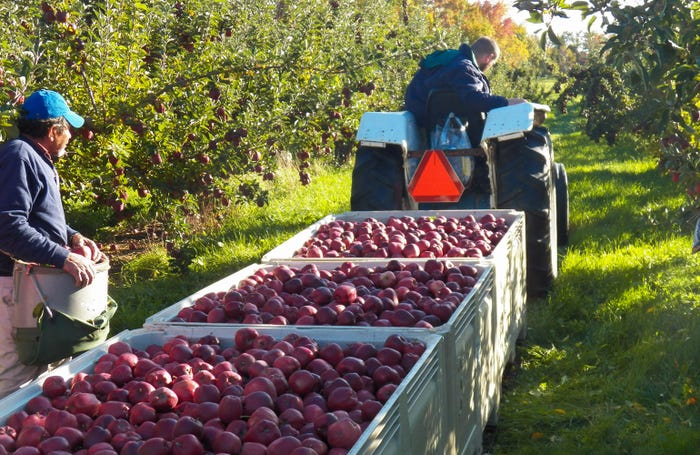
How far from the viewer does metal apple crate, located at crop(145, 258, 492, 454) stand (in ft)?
10.5

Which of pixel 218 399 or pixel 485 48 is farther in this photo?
pixel 485 48

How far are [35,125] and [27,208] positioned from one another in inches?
16.3

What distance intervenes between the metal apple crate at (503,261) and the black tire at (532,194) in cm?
43

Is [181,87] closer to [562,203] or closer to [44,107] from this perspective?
[44,107]

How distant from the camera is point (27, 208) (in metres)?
3.86

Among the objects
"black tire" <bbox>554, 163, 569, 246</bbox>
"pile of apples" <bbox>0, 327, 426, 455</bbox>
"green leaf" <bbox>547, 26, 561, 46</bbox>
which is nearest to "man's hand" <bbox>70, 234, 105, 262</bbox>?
"pile of apples" <bbox>0, 327, 426, 455</bbox>

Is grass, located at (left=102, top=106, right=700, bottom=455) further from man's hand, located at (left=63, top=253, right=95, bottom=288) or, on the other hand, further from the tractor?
man's hand, located at (left=63, top=253, right=95, bottom=288)

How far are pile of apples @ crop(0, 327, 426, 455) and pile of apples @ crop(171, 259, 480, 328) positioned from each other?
28 cm

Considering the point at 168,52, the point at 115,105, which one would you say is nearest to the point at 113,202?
the point at 115,105

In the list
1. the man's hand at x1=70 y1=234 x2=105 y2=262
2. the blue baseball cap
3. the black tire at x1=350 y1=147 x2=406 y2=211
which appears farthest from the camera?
the black tire at x1=350 y1=147 x2=406 y2=211

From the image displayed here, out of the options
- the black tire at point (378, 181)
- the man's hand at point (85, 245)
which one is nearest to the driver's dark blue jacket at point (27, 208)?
the man's hand at point (85, 245)

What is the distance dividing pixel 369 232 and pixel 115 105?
7.39ft

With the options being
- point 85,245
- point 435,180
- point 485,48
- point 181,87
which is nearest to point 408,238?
point 435,180

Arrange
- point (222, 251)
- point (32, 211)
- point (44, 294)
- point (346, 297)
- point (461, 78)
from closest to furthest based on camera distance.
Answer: point (346, 297)
point (44, 294)
point (32, 211)
point (461, 78)
point (222, 251)
